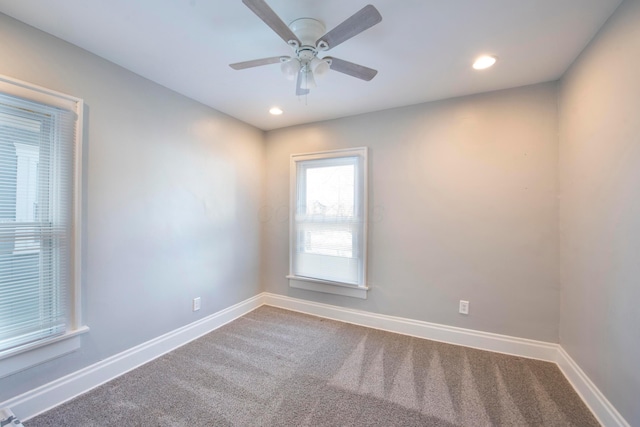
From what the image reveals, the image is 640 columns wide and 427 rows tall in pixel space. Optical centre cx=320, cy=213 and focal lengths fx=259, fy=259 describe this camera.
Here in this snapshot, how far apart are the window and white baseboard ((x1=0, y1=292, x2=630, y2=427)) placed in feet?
1.06

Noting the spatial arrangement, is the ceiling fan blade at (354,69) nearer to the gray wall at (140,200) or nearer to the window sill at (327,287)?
the gray wall at (140,200)

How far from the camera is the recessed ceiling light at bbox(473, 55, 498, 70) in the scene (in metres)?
1.94

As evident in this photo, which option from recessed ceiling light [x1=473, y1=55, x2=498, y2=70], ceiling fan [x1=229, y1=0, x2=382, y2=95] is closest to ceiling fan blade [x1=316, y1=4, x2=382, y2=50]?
ceiling fan [x1=229, y1=0, x2=382, y2=95]

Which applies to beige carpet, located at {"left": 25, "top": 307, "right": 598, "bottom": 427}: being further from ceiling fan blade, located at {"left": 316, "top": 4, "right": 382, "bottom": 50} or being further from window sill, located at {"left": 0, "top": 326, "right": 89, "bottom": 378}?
ceiling fan blade, located at {"left": 316, "top": 4, "right": 382, "bottom": 50}

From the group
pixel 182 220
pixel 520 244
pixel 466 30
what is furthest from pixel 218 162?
pixel 520 244

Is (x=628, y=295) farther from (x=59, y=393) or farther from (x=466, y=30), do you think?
(x=59, y=393)

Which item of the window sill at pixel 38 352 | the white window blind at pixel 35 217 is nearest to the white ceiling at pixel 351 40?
the white window blind at pixel 35 217

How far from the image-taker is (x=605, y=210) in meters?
1.64

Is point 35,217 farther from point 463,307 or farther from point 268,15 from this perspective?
point 463,307

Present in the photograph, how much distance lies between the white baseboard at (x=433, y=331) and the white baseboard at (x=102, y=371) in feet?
3.58

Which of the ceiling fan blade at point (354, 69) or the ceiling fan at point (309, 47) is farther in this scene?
the ceiling fan blade at point (354, 69)

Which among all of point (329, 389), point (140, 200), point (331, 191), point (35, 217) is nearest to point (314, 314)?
point (329, 389)

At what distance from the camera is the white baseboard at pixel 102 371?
1.62 meters

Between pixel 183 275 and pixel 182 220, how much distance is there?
0.55 metres
